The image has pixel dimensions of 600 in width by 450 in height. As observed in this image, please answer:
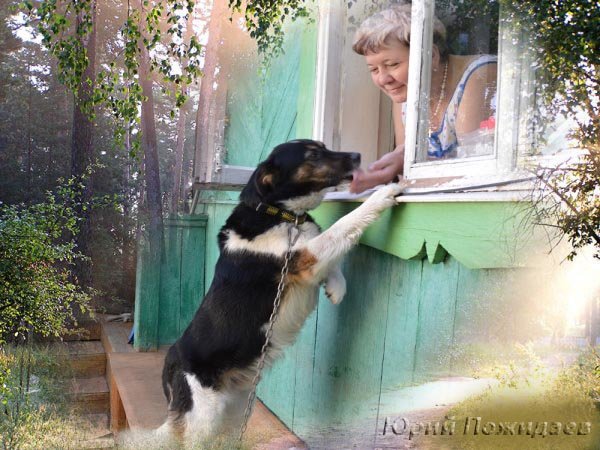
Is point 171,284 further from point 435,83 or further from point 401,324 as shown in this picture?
point 435,83

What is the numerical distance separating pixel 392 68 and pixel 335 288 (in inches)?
29.9

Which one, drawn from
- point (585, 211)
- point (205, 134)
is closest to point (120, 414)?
point (205, 134)

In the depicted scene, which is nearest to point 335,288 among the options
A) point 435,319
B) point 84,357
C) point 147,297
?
point 435,319

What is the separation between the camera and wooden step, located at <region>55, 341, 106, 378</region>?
10.5ft

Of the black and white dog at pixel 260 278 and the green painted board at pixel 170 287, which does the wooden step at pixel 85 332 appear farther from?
the black and white dog at pixel 260 278

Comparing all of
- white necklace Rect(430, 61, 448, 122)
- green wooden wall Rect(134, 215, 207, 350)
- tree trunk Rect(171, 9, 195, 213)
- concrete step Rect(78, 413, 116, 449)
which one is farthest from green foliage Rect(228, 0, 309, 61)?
concrete step Rect(78, 413, 116, 449)

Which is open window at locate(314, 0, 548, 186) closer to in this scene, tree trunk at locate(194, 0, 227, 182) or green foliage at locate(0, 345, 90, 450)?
tree trunk at locate(194, 0, 227, 182)

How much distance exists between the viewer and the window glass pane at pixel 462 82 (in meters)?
1.25

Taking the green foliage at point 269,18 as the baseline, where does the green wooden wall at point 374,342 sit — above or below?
below

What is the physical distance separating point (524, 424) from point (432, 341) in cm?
49

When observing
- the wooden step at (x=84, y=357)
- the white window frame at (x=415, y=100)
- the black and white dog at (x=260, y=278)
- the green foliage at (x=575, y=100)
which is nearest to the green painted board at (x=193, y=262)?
the wooden step at (x=84, y=357)

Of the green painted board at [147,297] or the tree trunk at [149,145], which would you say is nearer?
the tree trunk at [149,145]

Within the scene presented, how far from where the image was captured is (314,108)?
2314 millimetres

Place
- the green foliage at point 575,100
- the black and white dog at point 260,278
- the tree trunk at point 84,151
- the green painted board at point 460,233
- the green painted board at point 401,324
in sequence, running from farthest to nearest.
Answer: the tree trunk at point 84,151
the black and white dog at point 260,278
the green painted board at point 401,324
the green painted board at point 460,233
the green foliage at point 575,100
